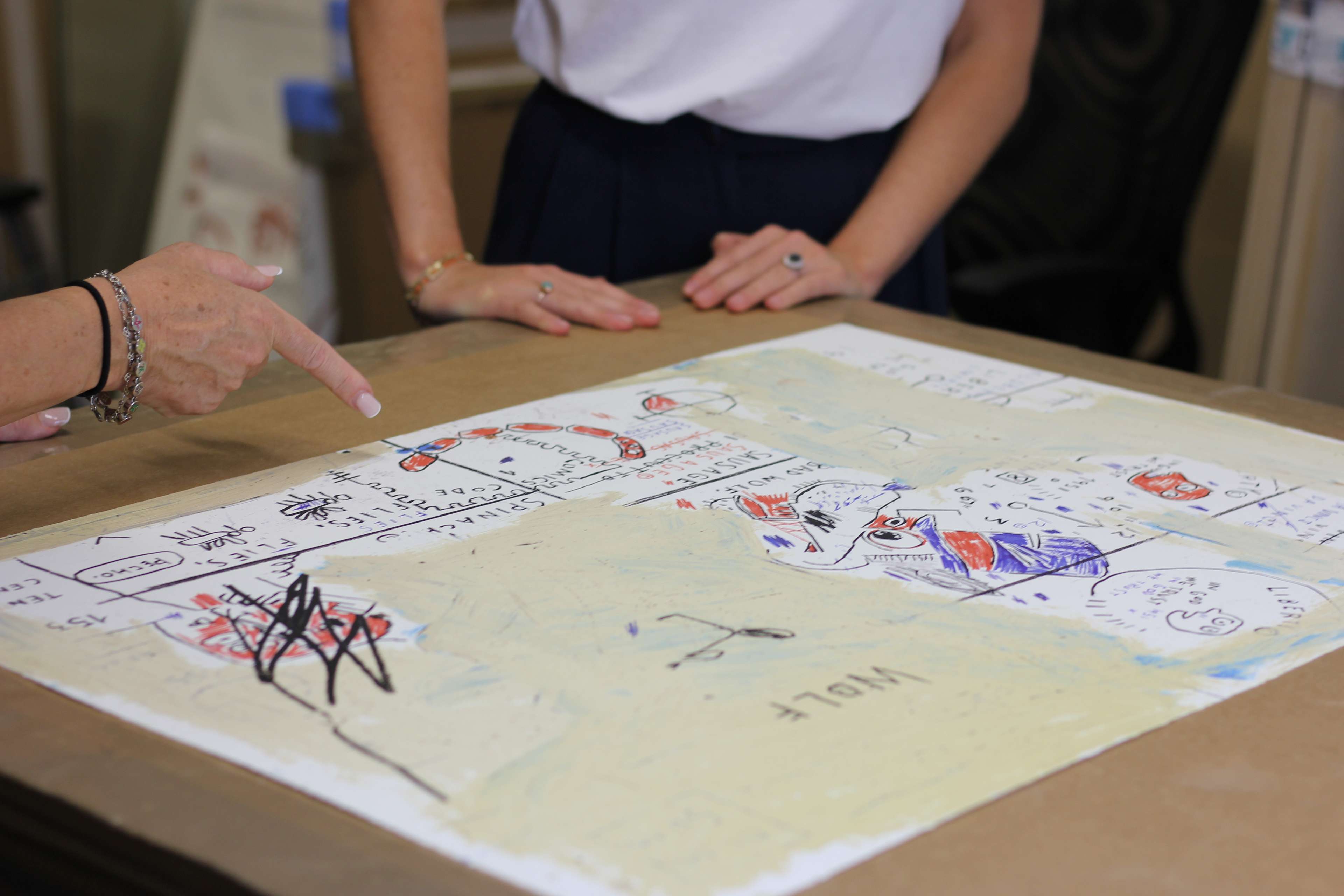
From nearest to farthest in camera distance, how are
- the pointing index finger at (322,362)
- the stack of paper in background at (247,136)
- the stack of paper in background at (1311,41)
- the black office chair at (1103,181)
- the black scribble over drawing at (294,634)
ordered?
the black scribble over drawing at (294,634) → the pointing index finger at (322,362) → the stack of paper in background at (1311,41) → the black office chair at (1103,181) → the stack of paper in background at (247,136)

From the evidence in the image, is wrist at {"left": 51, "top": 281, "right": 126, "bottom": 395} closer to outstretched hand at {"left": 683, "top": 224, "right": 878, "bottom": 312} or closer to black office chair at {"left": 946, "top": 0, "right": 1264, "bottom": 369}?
Answer: outstretched hand at {"left": 683, "top": 224, "right": 878, "bottom": 312}

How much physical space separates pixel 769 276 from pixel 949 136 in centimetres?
31

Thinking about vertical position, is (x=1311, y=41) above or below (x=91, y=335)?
above

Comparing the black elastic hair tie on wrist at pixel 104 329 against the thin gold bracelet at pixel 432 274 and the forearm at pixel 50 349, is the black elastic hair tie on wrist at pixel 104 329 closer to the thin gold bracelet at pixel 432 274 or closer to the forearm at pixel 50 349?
the forearm at pixel 50 349

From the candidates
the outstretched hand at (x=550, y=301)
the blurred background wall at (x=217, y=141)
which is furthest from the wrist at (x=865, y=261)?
the blurred background wall at (x=217, y=141)

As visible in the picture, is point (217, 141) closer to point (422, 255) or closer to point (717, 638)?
point (422, 255)

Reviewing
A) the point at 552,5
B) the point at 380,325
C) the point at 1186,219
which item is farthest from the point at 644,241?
the point at 380,325

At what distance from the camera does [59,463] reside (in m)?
0.88

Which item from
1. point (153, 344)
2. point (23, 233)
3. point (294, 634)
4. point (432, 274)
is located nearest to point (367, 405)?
point (153, 344)

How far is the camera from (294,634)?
2.14ft

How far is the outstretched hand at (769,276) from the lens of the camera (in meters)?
1.28

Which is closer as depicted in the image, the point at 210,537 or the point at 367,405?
the point at 210,537

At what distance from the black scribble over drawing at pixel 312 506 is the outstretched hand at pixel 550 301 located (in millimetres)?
406

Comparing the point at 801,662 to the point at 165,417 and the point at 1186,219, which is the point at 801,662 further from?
the point at 1186,219
